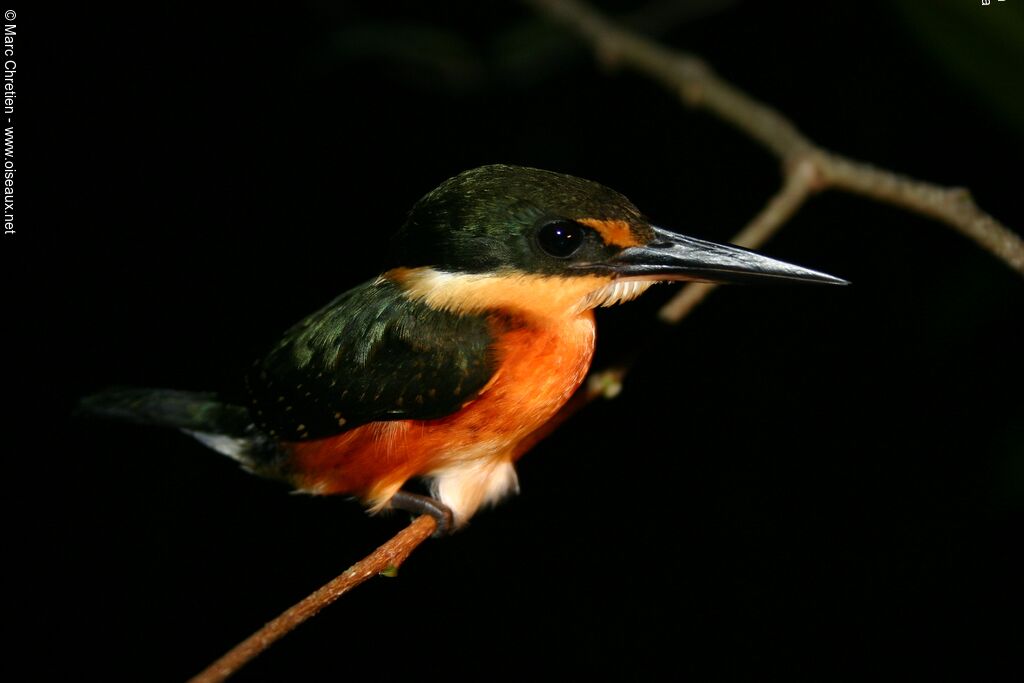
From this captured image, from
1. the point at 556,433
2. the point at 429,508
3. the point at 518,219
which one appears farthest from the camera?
the point at 556,433

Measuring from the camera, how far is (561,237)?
5.92 feet

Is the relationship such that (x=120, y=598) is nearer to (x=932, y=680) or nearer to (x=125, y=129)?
(x=125, y=129)

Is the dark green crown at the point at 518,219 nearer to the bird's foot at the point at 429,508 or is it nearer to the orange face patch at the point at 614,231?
the orange face patch at the point at 614,231

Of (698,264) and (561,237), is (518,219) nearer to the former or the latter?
(561,237)

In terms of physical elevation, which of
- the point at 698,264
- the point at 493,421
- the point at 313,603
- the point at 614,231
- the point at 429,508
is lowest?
the point at 313,603

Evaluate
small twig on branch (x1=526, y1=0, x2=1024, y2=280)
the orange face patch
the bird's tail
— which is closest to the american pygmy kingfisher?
the orange face patch

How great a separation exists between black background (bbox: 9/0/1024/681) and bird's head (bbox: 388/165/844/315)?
2.32 feet

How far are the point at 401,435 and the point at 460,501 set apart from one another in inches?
11.0

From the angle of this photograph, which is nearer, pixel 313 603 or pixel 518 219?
pixel 313 603

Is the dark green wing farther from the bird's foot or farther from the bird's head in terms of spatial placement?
the bird's foot

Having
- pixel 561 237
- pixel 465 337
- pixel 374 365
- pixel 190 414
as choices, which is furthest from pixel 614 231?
pixel 190 414

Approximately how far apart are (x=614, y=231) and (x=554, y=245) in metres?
0.13

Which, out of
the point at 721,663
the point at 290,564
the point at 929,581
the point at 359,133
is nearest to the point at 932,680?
the point at 929,581

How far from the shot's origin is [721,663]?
297 cm
